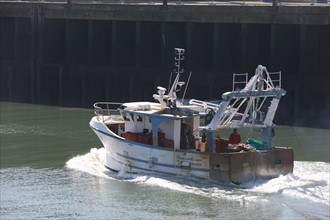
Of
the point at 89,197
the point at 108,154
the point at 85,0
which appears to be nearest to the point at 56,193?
the point at 89,197

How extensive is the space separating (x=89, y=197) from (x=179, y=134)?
3301mm

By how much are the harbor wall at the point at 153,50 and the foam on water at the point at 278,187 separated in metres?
10.9

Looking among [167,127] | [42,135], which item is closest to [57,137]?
[42,135]

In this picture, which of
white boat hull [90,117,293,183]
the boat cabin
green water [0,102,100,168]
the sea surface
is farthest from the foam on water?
green water [0,102,100,168]

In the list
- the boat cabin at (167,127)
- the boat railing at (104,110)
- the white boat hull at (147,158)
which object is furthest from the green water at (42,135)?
the boat cabin at (167,127)

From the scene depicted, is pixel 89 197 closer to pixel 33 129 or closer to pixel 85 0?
pixel 33 129

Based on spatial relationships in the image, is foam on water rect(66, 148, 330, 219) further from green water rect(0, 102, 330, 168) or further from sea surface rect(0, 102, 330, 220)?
green water rect(0, 102, 330, 168)

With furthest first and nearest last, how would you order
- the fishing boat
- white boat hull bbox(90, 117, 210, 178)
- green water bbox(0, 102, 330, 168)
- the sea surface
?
green water bbox(0, 102, 330, 168) < white boat hull bbox(90, 117, 210, 178) < the fishing boat < the sea surface

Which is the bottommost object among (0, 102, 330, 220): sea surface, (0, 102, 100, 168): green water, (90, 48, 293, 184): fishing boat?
(0, 102, 330, 220): sea surface

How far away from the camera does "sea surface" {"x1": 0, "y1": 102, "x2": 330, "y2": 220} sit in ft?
78.0

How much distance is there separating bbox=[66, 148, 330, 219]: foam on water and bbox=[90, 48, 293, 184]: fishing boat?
261 millimetres

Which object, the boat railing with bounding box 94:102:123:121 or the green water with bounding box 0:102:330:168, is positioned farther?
the green water with bounding box 0:102:330:168

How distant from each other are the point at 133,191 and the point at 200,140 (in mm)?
2553

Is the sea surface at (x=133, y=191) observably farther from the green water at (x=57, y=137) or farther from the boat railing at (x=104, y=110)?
the boat railing at (x=104, y=110)
